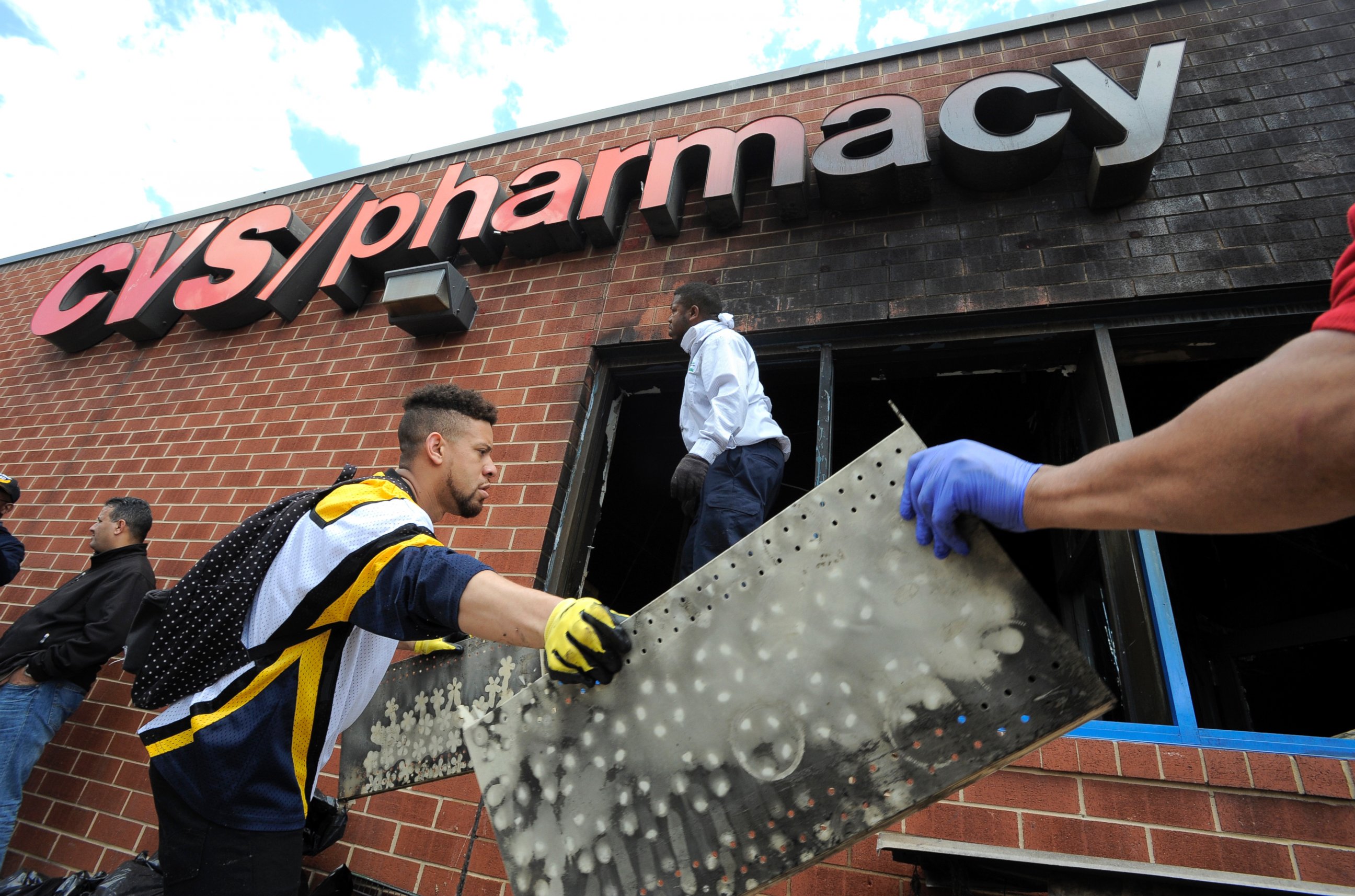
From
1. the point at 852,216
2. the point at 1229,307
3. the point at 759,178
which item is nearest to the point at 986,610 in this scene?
the point at 1229,307

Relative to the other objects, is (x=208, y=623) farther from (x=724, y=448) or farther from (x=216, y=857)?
(x=724, y=448)

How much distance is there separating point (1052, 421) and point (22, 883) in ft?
18.7

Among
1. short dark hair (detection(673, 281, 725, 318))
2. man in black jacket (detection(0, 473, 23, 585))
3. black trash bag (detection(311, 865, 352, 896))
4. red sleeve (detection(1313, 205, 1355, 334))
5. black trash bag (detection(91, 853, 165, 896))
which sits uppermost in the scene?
short dark hair (detection(673, 281, 725, 318))

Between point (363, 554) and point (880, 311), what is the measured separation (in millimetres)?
2776

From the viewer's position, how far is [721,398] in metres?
3.03

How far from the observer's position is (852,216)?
12.9 feet

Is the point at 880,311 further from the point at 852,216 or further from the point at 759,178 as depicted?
the point at 759,178

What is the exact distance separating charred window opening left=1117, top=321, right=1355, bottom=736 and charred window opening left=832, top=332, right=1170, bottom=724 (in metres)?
0.81

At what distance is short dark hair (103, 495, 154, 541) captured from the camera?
4.11 m

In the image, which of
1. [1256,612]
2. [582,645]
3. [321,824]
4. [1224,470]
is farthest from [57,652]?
[1256,612]

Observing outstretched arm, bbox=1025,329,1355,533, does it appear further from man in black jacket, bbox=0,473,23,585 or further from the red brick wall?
man in black jacket, bbox=0,473,23,585

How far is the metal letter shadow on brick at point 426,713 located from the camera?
209 centimetres

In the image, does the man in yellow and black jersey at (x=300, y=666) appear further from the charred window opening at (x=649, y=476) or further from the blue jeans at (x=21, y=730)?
the blue jeans at (x=21, y=730)

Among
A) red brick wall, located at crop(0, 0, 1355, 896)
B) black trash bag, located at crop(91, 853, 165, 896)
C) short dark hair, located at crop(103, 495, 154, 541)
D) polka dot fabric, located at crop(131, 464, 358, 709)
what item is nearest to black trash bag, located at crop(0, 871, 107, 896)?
red brick wall, located at crop(0, 0, 1355, 896)
